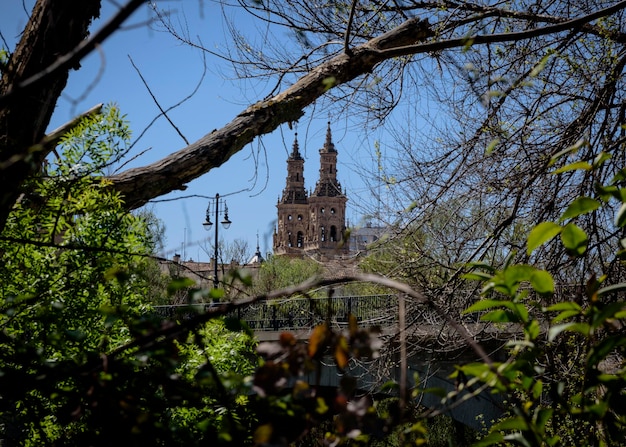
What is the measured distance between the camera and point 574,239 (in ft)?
4.69

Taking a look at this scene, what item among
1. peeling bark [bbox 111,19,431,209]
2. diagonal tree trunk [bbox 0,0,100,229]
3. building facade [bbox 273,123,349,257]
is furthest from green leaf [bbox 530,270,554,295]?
building facade [bbox 273,123,349,257]

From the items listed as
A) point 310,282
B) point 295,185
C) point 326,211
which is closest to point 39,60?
point 310,282

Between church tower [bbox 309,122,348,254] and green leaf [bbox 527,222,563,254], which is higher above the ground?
church tower [bbox 309,122,348,254]

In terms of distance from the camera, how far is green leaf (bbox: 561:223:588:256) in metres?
1.41

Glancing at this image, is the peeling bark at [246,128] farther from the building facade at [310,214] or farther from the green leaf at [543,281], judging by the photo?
the building facade at [310,214]

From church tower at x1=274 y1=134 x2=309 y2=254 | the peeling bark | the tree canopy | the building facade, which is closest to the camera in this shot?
the tree canopy

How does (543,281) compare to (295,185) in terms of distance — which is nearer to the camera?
(543,281)

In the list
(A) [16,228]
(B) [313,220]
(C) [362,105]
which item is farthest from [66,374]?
(B) [313,220]

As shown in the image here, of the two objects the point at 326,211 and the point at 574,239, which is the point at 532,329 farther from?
the point at 326,211

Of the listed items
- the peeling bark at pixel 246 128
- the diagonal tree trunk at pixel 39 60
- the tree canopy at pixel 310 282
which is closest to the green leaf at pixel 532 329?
the tree canopy at pixel 310 282

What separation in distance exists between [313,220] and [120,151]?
285ft

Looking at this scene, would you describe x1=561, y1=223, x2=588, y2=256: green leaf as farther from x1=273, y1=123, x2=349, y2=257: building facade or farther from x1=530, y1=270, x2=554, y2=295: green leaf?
x1=273, y1=123, x2=349, y2=257: building facade

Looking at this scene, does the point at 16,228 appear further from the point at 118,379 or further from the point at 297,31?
the point at 297,31

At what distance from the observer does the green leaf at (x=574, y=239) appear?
141 centimetres
